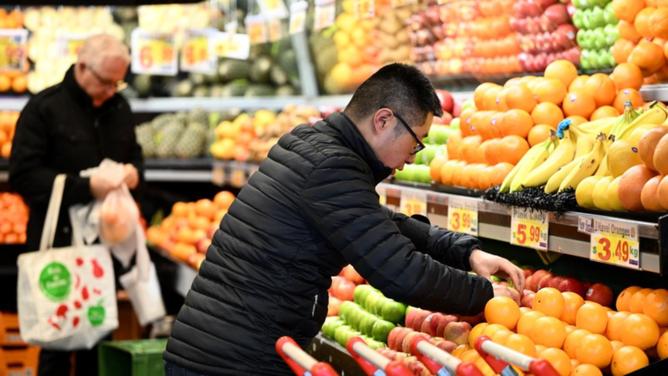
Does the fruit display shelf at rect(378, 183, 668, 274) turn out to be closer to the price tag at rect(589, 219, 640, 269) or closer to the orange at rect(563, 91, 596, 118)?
the price tag at rect(589, 219, 640, 269)

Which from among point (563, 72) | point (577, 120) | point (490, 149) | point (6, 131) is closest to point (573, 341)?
point (577, 120)

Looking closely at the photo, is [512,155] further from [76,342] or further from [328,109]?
[76,342]

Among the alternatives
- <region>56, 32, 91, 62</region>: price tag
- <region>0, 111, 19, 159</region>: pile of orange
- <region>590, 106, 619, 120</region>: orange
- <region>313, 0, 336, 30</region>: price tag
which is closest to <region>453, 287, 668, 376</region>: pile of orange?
<region>590, 106, 619, 120</region>: orange

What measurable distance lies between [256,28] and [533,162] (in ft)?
15.4

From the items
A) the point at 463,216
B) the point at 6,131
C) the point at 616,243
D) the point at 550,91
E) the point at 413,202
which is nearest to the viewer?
the point at 616,243

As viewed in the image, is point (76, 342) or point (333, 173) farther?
point (76, 342)

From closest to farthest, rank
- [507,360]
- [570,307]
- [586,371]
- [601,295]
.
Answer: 1. [507,360]
2. [586,371]
3. [570,307]
4. [601,295]

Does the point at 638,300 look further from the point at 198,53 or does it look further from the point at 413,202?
the point at 198,53

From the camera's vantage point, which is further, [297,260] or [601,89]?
[601,89]

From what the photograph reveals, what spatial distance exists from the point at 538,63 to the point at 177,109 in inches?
182

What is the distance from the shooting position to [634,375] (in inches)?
103

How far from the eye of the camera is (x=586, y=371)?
2875 millimetres

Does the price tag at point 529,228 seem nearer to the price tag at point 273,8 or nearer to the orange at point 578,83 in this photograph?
the orange at point 578,83

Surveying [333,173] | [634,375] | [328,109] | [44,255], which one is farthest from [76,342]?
[634,375]
